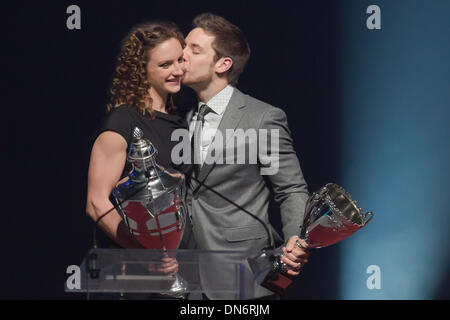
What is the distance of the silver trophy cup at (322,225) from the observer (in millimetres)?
2303

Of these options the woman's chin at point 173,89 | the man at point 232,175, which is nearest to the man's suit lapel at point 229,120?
the man at point 232,175

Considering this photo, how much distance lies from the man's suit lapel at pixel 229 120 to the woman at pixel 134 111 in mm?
139

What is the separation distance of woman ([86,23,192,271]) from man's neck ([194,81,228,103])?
0.10 meters

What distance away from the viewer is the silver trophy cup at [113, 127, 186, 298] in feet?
7.43

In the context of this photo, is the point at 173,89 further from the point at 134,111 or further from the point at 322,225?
the point at 322,225

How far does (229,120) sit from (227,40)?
38 centimetres

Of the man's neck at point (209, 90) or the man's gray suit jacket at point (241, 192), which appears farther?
the man's neck at point (209, 90)

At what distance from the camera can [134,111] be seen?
291cm

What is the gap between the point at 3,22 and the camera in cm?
333

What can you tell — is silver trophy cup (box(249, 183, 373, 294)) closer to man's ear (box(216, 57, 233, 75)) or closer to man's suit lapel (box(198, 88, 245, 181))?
man's suit lapel (box(198, 88, 245, 181))

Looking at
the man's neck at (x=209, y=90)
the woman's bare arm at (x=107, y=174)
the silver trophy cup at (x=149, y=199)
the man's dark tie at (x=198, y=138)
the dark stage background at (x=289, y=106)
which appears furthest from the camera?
the dark stage background at (x=289, y=106)

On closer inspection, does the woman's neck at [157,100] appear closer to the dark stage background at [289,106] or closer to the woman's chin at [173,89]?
the woman's chin at [173,89]

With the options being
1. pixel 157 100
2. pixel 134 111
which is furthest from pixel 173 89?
pixel 134 111
